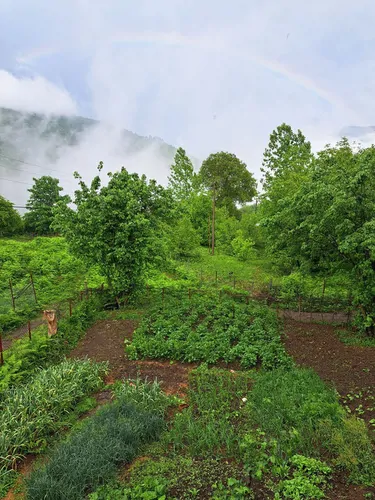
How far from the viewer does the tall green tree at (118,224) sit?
12453 mm

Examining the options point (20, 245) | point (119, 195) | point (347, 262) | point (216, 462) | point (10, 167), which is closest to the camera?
point (216, 462)

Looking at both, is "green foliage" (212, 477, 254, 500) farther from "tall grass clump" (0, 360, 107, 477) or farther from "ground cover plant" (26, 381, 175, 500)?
"tall grass clump" (0, 360, 107, 477)

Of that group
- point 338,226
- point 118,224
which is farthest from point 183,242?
point 338,226

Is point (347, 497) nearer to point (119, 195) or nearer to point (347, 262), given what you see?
point (347, 262)

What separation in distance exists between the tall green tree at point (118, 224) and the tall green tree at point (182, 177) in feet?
63.5

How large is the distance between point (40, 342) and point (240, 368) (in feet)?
18.3

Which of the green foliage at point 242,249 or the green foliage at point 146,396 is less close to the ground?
the green foliage at point 242,249

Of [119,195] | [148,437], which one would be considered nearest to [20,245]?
[119,195]

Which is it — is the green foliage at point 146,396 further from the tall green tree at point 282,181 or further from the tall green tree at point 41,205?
the tall green tree at point 41,205

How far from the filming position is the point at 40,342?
9.34 metres

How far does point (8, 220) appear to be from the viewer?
37.4 metres

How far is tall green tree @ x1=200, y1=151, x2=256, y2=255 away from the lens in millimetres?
40250

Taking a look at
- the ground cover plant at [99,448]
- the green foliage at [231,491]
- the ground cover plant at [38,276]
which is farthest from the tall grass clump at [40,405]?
the ground cover plant at [38,276]

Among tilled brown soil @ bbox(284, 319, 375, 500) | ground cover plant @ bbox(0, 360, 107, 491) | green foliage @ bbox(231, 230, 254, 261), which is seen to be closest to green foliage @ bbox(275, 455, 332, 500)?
tilled brown soil @ bbox(284, 319, 375, 500)
